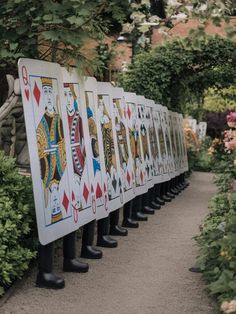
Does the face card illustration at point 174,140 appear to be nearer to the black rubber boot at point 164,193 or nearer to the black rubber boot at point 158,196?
the black rubber boot at point 164,193

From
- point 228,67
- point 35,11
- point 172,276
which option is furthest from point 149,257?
point 228,67

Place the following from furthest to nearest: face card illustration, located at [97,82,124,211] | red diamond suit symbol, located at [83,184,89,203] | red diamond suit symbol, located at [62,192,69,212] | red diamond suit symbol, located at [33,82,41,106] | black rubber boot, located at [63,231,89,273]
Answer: face card illustration, located at [97,82,124,211] < red diamond suit symbol, located at [83,184,89,203] < black rubber boot, located at [63,231,89,273] < red diamond suit symbol, located at [62,192,69,212] < red diamond suit symbol, located at [33,82,41,106]

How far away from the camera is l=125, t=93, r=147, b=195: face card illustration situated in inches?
293

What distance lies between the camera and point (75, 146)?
5.04 metres

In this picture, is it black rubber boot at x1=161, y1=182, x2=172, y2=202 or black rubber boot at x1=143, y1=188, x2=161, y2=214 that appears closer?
black rubber boot at x1=143, y1=188, x2=161, y2=214

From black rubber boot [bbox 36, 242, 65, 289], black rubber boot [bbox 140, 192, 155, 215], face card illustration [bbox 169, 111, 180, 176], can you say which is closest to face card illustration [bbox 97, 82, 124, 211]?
black rubber boot [bbox 36, 242, 65, 289]

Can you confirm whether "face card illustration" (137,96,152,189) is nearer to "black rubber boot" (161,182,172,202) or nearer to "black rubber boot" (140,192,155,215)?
"black rubber boot" (140,192,155,215)

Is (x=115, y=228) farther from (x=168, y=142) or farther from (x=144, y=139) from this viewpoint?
(x=168, y=142)

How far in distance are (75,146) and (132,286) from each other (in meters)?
1.30

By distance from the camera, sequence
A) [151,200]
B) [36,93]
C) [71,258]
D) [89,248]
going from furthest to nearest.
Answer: [151,200]
[89,248]
[71,258]
[36,93]

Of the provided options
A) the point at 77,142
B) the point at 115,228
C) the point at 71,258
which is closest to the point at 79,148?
the point at 77,142

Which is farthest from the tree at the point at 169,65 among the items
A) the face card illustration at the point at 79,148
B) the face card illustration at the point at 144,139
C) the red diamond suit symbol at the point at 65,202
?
the red diamond suit symbol at the point at 65,202

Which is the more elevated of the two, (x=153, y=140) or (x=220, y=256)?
(x=153, y=140)

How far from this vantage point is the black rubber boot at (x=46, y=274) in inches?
175
